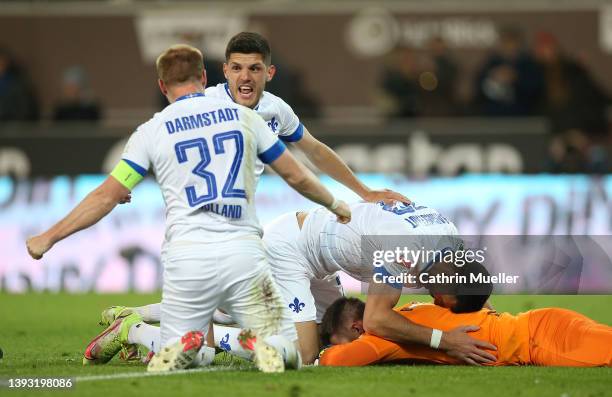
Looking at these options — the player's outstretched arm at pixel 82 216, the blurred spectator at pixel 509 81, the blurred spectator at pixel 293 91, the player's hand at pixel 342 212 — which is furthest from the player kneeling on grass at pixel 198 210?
the blurred spectator at pixel 509 81

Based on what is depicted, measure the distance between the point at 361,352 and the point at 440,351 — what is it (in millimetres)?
538

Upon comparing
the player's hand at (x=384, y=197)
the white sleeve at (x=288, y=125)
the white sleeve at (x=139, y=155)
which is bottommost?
the player's hand at (x=384, y=197)

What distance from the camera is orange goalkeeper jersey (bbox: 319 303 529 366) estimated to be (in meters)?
8.23

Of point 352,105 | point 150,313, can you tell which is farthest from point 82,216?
point 352,105

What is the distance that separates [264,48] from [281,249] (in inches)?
59.5

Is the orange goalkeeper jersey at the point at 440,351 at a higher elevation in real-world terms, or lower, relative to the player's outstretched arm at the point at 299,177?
lower

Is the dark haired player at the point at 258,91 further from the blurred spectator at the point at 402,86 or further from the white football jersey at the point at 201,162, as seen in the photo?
the blurred spectator at the point at 402,86

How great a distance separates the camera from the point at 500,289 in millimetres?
9773

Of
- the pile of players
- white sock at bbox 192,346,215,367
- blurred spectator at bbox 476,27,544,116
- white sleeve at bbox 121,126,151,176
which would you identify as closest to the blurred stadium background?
blurred spectator at bbox 476,27,544,116

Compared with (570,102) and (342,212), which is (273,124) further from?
(570,102)

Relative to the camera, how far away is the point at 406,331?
26.5 ft

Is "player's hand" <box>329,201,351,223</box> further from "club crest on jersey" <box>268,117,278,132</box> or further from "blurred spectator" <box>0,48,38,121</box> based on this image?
"blurred spectator" <box>0,48,38,121</box>

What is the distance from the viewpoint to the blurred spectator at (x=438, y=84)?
1973cm

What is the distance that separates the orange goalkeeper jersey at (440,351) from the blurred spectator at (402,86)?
11.5 m
